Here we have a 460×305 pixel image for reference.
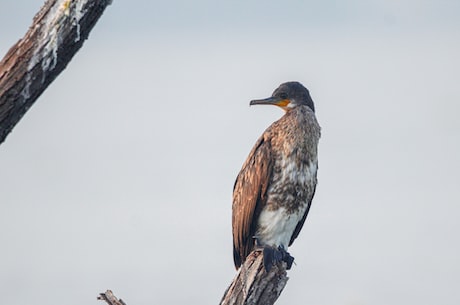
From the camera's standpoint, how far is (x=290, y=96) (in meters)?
10.7

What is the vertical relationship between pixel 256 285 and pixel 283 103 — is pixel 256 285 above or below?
below

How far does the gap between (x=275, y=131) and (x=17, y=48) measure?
5198mm

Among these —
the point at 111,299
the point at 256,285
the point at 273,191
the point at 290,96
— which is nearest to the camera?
the point at 111,299

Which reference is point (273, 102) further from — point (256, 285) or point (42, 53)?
point (42, 53)

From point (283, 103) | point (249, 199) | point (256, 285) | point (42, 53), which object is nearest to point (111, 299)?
point (256, 285)

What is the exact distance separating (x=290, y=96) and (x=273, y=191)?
56.8 inches

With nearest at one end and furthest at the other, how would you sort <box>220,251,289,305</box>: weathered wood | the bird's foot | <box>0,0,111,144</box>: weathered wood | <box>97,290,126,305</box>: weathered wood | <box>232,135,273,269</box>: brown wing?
<box>0,0,111,144</box>: weathered wood
<box>97,290,126,305</box>: weathered wood
<box>220,251,289,305</box>: weathered wood
the bird's foot
<box>232,135,273,269</box>: brown wing

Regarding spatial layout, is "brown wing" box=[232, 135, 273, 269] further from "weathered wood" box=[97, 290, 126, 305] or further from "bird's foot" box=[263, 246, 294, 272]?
"weathered wood" box=[97, 290, 126, 305]

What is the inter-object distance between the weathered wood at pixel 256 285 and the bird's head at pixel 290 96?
3173 millimetres

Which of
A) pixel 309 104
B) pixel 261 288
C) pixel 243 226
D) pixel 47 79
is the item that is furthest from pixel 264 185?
pixel 47 79

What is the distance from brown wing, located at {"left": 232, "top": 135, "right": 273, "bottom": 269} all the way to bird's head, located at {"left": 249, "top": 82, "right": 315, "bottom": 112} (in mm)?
970

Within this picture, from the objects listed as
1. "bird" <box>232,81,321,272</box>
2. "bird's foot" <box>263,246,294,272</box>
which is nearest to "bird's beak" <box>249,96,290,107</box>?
"bird" <box>232,81,321,272</box>

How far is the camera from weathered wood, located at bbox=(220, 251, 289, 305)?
730 cm

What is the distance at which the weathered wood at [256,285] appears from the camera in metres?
7.30
